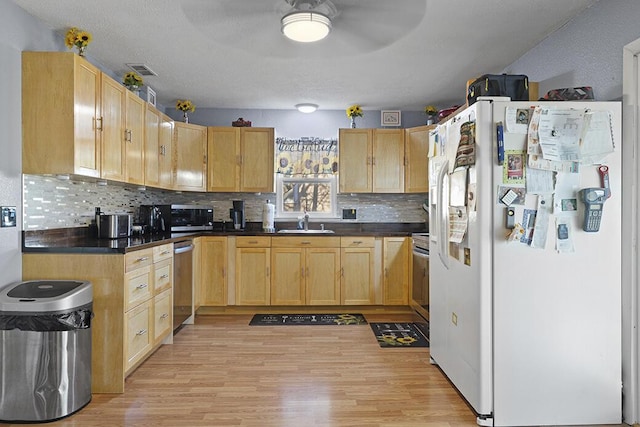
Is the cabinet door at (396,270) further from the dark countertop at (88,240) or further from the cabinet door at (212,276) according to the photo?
the cabinet door at (212,276)

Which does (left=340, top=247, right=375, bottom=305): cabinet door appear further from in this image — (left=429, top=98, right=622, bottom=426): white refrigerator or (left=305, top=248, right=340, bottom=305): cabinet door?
(left=429, top=98, right=622, bottom=426): white refrigerator

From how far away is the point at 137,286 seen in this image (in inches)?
110

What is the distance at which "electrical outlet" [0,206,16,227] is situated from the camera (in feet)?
7.85

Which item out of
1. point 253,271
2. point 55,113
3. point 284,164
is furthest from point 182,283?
point 284,164

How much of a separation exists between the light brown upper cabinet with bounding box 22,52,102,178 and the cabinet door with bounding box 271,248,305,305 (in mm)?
2395

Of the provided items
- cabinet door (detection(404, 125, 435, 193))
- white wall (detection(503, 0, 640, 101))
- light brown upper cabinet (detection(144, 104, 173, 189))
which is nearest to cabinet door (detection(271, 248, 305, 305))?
light brown upper cabinet (detection(144, 104, 173, 189))

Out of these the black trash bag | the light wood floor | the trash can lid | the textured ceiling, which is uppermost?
the textured ceiling

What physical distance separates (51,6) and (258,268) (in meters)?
2.94

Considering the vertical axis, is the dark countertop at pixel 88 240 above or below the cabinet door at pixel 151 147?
below

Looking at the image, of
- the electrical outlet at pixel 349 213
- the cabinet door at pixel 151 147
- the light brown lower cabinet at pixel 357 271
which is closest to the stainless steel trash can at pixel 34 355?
the cabinet door at pixel 151 147

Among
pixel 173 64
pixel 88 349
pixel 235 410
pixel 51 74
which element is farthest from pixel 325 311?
pixel 51 74

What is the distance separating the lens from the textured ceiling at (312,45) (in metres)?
2.62

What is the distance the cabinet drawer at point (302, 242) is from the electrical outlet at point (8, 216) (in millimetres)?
2498

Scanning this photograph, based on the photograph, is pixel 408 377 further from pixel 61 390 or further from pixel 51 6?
pixel 51 6
